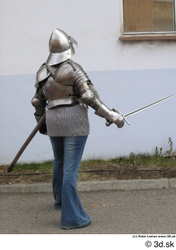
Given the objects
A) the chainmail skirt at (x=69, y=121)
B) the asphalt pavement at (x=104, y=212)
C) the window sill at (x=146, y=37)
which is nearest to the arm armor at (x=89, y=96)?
the chainmail skirt at (x=69, y=121)

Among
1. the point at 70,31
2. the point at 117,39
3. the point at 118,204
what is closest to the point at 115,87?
the point at 117,39

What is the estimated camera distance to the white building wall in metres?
5.81

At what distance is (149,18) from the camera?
20.0 ft

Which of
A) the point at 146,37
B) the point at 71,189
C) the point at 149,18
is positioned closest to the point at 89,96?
the point at 71,189

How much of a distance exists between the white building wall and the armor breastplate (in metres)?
2.63

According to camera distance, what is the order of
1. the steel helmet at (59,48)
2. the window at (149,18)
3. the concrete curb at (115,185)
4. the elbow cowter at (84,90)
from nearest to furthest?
the elbow cowter at (84,90) → the steel helmet at (59,48) → the concrete curb at (115,185) → the window at (149,18)

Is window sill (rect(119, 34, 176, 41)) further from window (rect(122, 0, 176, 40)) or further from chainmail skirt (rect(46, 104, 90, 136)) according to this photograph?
chainmail skirt (rect(46, 104, 90, 136))

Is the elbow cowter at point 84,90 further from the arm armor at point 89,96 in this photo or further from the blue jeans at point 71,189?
the blue jeans at point 71,189

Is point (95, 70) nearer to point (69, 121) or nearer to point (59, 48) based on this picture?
point (59, 48)

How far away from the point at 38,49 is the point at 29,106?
1.00m

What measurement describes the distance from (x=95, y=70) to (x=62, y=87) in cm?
271

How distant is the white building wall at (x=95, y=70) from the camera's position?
5.81 m

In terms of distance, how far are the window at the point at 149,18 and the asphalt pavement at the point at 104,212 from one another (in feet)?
9.25

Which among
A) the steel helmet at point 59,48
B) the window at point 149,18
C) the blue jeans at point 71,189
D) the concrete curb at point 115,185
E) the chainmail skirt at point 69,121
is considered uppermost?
the window at point 149,18
